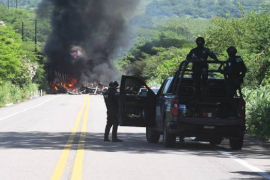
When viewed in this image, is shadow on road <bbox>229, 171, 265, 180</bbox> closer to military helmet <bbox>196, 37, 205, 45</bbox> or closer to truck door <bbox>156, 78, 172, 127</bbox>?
truck door <bbox>156, 78, 172, 127</bbox>

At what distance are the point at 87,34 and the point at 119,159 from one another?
271 feet

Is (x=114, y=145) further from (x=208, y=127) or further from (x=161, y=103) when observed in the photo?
(x=208, y=127)

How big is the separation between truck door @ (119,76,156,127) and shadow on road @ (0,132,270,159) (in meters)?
0.60

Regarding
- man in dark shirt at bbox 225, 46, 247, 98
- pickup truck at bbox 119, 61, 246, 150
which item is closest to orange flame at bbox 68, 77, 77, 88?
pickup truck at bbox 119, 61, 246, 150

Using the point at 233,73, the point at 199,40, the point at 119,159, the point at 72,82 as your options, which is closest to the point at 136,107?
the point at 199,40

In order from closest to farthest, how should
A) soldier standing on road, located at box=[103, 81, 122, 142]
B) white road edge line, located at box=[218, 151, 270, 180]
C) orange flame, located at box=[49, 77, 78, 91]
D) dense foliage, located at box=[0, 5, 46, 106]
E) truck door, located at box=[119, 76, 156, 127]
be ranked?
white road edge line, located at box=[218, 151, 270, 180], truck door, located at box=[119, 76, 156, 127], soldier standing on road, located at box=[103, 81, 122, 142], dense foliage, located at box=[0, 5, 46, 106], orange flame, located at box=[49, 77, 78, 91]

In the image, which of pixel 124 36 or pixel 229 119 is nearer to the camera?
pixel 229 119

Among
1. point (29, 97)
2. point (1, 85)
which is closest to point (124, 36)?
point (29, 97)

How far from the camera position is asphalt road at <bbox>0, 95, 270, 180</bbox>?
1134 cm

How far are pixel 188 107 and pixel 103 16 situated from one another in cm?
8105

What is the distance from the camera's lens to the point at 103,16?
9644 cm

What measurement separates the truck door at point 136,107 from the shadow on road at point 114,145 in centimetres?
60

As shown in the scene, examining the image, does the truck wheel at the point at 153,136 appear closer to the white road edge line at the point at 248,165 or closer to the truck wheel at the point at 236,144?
the truck wheel at the point at 236,144

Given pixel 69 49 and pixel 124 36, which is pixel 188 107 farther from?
pixel 124 36
